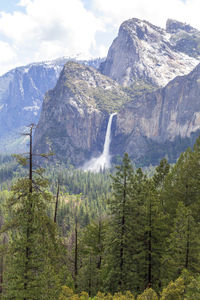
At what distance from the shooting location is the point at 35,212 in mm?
17859

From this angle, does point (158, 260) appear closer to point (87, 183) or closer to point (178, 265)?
point (178, 265)

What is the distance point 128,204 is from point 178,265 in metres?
6.45

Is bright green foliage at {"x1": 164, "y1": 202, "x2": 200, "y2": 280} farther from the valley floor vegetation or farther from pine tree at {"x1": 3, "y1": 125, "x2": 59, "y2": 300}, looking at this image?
pine tree at {"x1": 3, "y1": 125, "x2": 59, "y2": 300}

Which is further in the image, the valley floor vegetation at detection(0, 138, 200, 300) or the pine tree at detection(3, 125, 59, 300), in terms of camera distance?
the valley floor vegetation at detection(0, 138, 200, 300)

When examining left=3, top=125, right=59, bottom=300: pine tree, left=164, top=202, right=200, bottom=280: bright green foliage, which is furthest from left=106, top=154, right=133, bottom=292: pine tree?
left=3, top=125, right=59, bottom=300: pine tree

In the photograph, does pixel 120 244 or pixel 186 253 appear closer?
pixel 186 253

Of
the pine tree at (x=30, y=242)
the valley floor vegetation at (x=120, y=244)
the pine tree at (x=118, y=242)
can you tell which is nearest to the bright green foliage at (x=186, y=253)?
the valley floor vegetation at (x=120, y=244)

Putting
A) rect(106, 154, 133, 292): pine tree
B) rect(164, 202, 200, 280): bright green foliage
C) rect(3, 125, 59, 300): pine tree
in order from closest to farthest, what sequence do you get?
rect(3, 125, 59, 300): pine tree
rect(164, 202, 200, 280): bright green foliage
rect(106, 154, 133, 292): pine tree

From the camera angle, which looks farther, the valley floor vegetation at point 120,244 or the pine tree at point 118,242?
the pine tree at point 118,242

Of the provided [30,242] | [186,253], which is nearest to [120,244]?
[186,253]

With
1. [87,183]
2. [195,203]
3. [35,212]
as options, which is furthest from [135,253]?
[87,183]

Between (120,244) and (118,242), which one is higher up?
(118,242)

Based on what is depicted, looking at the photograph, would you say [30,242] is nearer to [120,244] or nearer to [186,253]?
[120,244]

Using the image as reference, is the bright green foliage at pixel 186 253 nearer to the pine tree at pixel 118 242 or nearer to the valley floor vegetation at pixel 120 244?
the valley floor vegetation at pixel 120 244
